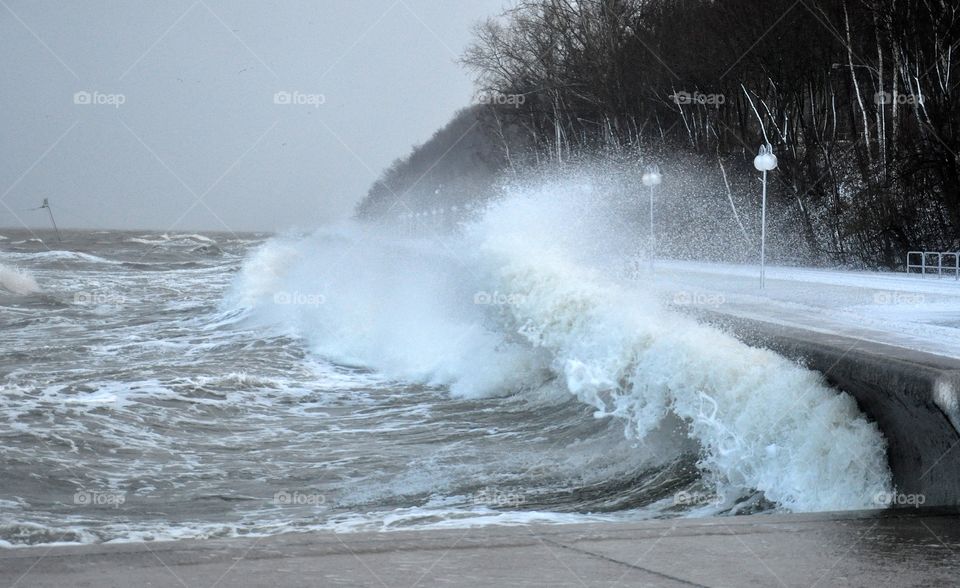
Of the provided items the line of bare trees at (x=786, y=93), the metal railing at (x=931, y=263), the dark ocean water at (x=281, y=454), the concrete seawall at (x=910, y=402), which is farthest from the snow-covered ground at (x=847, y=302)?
the line of bare trees at (x=786, y=93)

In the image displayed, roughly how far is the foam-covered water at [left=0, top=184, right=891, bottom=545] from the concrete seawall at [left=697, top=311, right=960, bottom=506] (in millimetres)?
138

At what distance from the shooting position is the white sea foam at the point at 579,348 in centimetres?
750

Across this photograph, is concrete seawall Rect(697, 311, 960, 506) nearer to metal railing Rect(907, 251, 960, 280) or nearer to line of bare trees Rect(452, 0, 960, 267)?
metal railing Rect(907, 251, 960, 280)

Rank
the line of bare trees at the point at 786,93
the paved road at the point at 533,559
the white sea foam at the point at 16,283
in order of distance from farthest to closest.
Result: the white sea foam at the point at 16,283
the line of bare trees at the point at 786,93
the paved road at the point at 533,559

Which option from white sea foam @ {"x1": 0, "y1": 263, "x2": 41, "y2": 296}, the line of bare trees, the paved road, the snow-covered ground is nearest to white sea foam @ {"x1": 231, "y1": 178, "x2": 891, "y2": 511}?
the snow-covered ground

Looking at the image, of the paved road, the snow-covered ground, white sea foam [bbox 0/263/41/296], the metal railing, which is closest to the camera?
the paved road

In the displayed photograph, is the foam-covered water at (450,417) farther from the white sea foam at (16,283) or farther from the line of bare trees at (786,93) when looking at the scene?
the white sea foam at (16,283)

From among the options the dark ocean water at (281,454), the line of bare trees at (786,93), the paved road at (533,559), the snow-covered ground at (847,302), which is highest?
the line of bare trees at (786,93)

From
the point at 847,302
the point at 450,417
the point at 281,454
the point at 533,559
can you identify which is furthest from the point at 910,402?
the point at 847,302

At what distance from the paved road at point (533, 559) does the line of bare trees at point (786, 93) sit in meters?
21.0

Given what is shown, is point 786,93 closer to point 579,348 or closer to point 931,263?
point 931,263

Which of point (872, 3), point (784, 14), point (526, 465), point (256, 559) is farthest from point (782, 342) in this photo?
point (784, 14)

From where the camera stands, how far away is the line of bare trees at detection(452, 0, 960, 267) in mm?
25172

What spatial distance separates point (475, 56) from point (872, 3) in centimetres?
2432
